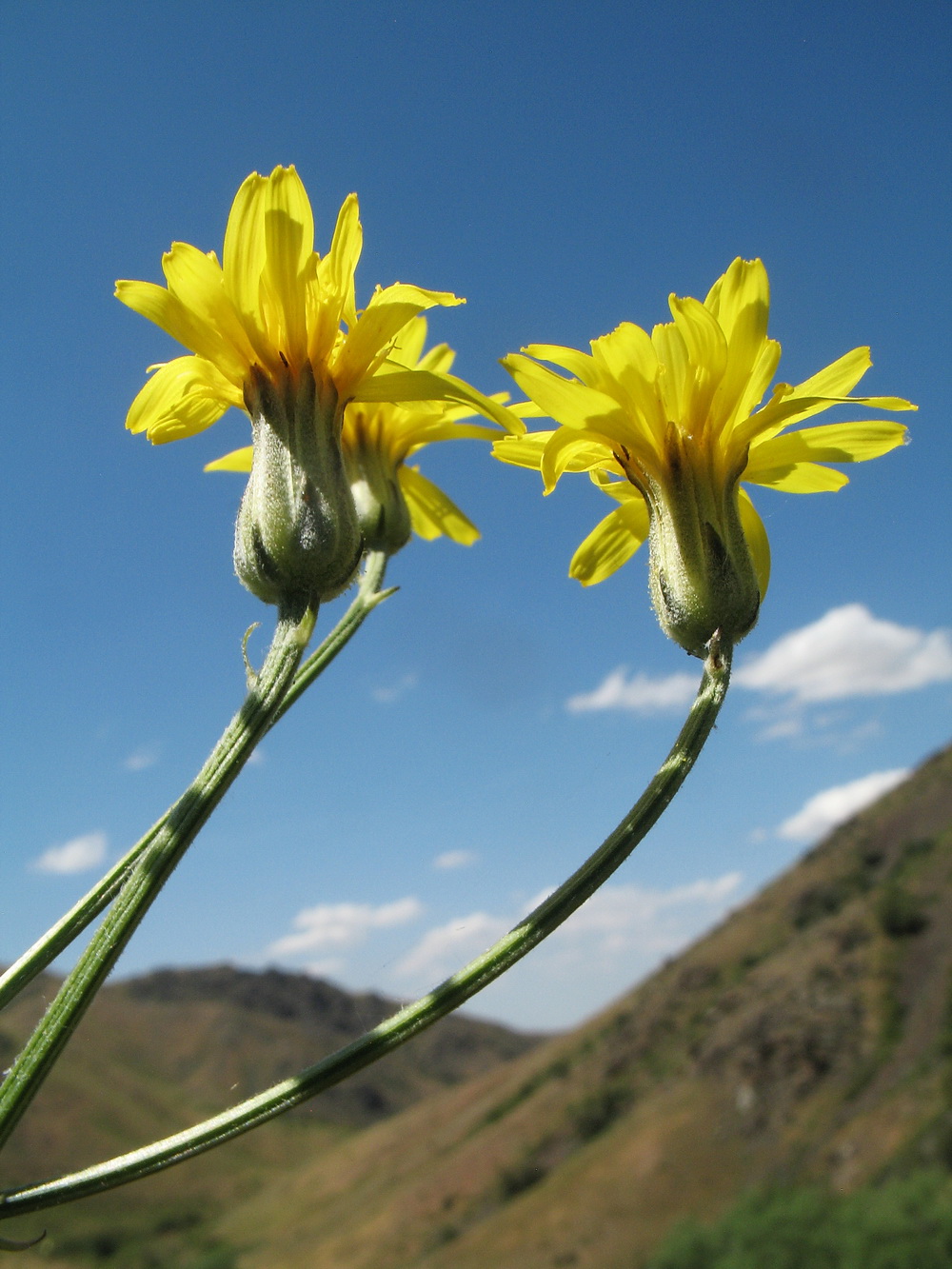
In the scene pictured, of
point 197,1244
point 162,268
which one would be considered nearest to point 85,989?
point 162,268

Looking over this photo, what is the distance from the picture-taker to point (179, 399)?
101 inches

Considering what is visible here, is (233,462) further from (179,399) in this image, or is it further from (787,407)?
(787,407)

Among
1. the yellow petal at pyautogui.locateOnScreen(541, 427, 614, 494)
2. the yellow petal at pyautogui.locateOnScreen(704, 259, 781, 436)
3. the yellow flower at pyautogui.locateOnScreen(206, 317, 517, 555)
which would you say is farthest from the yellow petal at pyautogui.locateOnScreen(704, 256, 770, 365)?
the yellow flower at pyautogui.locateOnScreen(206, 317, 517, 555)

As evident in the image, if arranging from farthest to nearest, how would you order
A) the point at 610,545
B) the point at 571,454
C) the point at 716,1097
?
1. the point at 716,1097
2. the point at 610,545
3. the point at 571,454

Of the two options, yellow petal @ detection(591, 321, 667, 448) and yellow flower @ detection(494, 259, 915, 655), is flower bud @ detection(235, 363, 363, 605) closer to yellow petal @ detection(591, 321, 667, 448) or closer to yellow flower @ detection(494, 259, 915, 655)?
yellow flower @ detection(494, 259, 915, 655)

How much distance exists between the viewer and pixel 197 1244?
325 ft

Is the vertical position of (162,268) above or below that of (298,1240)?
above

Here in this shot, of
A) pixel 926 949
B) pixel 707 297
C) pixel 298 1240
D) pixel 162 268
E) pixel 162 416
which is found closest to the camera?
pixel 162 268

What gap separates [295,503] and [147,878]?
91cm

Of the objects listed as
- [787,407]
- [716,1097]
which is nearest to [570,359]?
[787,407]

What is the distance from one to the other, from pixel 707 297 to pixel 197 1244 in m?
119

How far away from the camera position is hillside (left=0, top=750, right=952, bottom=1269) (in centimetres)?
6375

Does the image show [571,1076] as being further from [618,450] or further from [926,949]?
[618,450]

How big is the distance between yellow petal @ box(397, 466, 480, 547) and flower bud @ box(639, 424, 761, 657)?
935 millimetres
